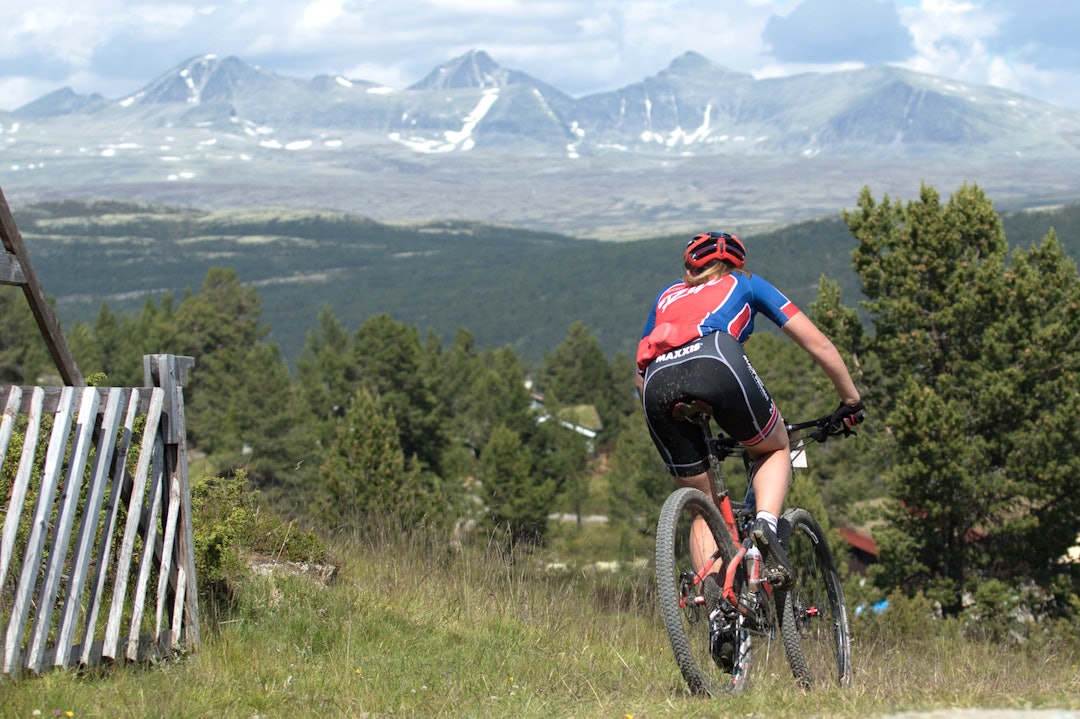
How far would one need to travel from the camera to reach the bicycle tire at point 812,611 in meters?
5.64

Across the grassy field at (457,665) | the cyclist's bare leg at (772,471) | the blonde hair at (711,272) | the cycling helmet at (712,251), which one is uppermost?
the cycling helmet at (712,251)

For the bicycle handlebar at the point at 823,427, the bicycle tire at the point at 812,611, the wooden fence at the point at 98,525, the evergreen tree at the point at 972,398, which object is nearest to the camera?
the wooden fence at the point at 98,525

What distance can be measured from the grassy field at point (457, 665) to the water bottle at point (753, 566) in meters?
0.45

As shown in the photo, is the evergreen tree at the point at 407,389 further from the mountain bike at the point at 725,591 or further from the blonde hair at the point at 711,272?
the blonde hair at the point at 711,272

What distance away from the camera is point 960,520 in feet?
98.1

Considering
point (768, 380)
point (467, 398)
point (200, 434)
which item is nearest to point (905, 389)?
point (768, 380)

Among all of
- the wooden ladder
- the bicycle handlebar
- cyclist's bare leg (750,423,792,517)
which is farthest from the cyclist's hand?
the wooden ladder

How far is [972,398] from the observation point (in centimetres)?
3073

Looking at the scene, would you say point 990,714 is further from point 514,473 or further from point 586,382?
point 586,382

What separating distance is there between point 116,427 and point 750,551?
2.82 metres

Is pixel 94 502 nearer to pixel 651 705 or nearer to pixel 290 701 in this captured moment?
pixel 290 701

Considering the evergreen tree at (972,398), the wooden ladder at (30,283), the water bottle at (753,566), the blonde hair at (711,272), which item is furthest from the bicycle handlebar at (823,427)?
the evergreen tree at (972,398)

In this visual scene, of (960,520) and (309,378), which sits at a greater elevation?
(960,520)

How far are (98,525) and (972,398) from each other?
93.0 feet
